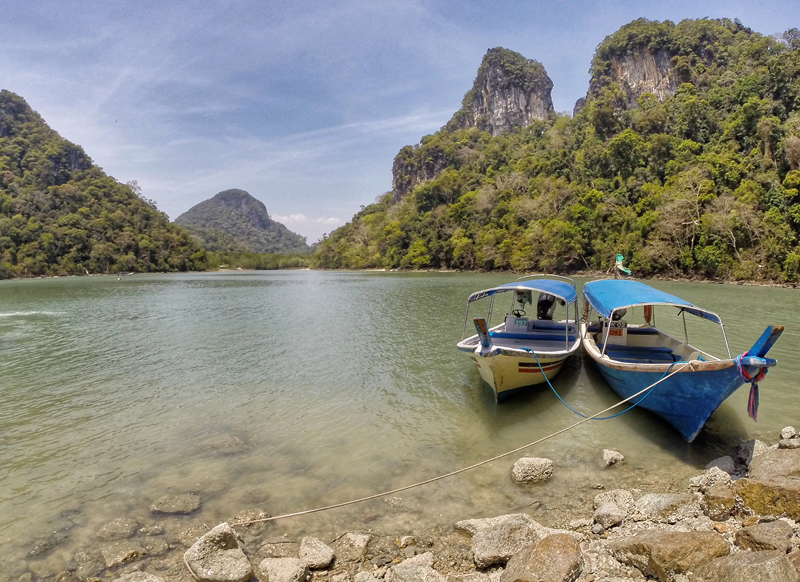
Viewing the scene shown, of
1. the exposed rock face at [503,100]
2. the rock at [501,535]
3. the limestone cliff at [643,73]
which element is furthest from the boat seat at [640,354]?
the exposed rock face at [503,100]

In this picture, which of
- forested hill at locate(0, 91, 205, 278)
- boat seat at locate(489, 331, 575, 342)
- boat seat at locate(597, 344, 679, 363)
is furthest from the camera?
forested hill at locate(0, 91, 205, 278)

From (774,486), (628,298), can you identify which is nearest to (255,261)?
(628,298)

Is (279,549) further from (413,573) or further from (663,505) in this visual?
(663,505)

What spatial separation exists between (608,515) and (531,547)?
1526 mm

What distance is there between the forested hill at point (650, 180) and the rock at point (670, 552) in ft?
136

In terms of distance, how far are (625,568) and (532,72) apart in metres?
153

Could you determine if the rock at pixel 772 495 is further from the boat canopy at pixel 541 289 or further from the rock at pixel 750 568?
the boat canopy at pixel 541 289

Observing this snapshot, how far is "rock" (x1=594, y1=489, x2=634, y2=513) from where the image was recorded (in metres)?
5.99

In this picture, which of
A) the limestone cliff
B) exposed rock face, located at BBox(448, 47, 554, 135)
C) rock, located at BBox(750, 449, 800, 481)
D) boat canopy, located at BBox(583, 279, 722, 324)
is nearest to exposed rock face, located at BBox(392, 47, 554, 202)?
exposed rock face, located at BBox(448, 47, 554, 135)

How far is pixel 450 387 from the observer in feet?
38.9

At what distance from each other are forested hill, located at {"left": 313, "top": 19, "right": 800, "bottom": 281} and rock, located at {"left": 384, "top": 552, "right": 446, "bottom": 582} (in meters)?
43.4

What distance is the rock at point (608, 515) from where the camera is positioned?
552 cm

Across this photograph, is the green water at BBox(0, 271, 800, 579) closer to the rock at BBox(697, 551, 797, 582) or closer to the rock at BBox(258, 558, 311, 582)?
the rock at BBox(258, 558, 311, 582)

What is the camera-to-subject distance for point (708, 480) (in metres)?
6.31
